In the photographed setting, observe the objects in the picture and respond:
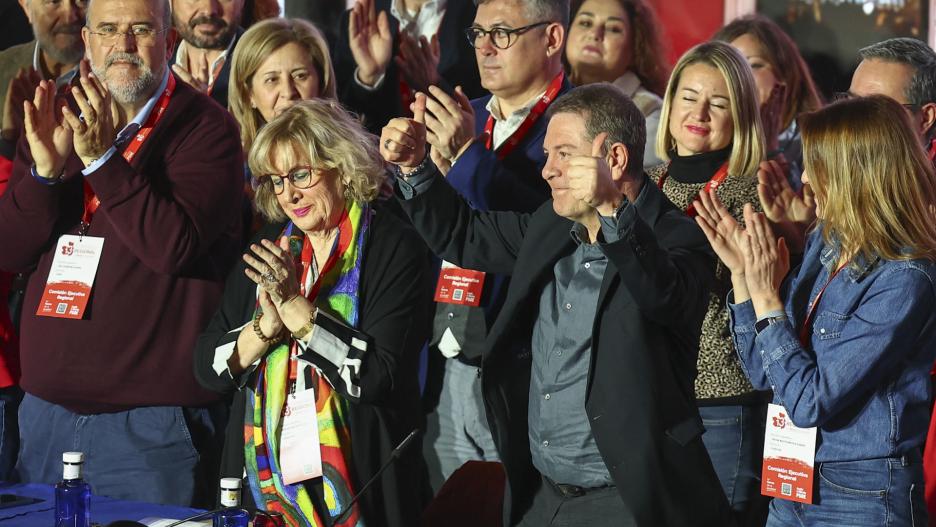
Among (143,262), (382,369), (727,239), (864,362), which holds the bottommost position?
(382,369)

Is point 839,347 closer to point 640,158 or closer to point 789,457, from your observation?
point 789,457

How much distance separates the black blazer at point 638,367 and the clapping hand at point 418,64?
63.5 inches

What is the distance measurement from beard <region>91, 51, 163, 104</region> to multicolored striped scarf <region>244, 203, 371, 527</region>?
0.82 metres

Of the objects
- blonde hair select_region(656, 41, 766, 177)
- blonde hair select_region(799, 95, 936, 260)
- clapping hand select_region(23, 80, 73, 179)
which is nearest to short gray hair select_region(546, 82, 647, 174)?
blonde hair select_region(799, 95, 936, 260)

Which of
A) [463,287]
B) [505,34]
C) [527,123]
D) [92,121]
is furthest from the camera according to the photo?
[505,34]

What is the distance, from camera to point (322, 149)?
3352 millimetres

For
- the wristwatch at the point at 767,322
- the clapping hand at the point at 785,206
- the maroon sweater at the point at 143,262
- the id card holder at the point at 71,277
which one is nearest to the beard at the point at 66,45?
the maroon sweater at the point at 143,262

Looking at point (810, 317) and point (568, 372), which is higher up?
point (810, 317)

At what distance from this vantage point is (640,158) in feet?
9.34

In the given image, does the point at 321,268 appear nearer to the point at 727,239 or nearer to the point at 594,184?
the point at 594,184

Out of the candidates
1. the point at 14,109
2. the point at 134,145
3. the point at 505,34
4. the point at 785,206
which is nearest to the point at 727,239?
the point at 785,206

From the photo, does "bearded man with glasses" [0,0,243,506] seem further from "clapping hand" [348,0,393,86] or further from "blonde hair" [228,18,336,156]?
"clapping hand" [348,0,393,86]

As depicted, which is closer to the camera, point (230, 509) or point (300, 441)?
point (230, 509)

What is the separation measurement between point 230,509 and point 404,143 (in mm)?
1102
